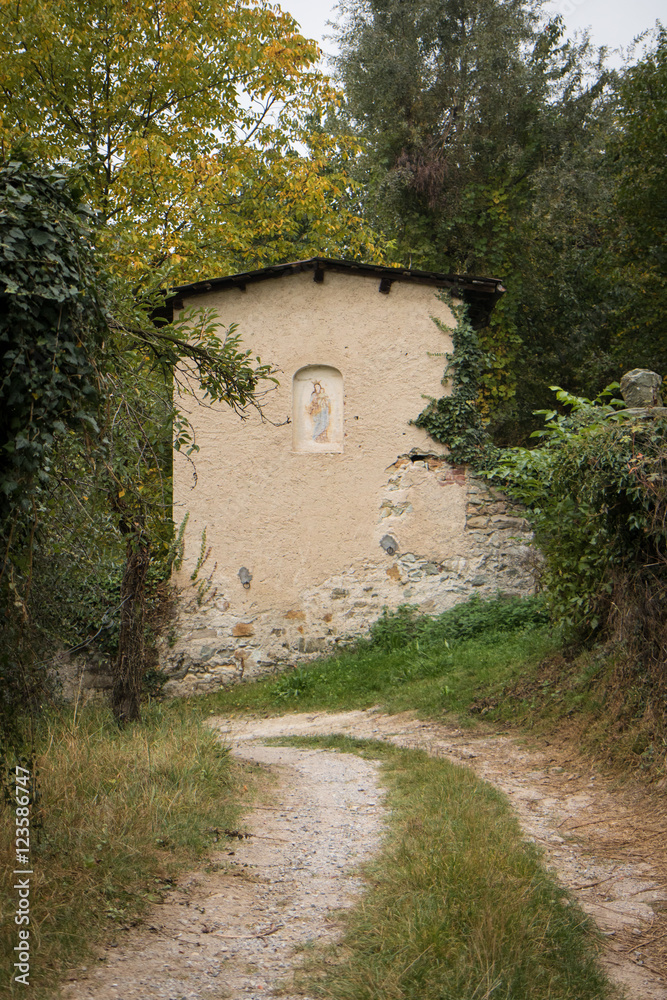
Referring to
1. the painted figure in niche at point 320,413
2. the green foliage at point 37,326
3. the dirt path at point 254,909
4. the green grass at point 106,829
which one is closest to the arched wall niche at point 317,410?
the painted figure in niche at point 320,413

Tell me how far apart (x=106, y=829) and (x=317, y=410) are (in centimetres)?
823

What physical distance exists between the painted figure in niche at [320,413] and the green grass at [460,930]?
761 centimetres

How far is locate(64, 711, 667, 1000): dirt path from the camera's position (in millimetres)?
3193

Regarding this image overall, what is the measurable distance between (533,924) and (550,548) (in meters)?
5.06

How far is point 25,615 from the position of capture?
Answer: 3.48 m

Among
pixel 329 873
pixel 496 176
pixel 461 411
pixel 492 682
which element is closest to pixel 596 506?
pixel 492 682

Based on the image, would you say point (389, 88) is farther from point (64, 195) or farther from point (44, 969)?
point (44, 969)

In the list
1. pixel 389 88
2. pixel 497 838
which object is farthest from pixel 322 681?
pixel 389 88

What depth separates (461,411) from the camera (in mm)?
11422

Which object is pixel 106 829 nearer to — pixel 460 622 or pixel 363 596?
pixel 460 622

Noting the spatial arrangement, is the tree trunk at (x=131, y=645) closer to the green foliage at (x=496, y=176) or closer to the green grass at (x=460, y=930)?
the green grass at (x=460, y=930)

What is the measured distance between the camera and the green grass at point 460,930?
304 cm

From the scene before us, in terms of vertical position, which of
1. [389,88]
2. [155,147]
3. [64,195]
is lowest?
[64,195]

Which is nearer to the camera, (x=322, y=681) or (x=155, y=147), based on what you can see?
(x=322, y=681)
